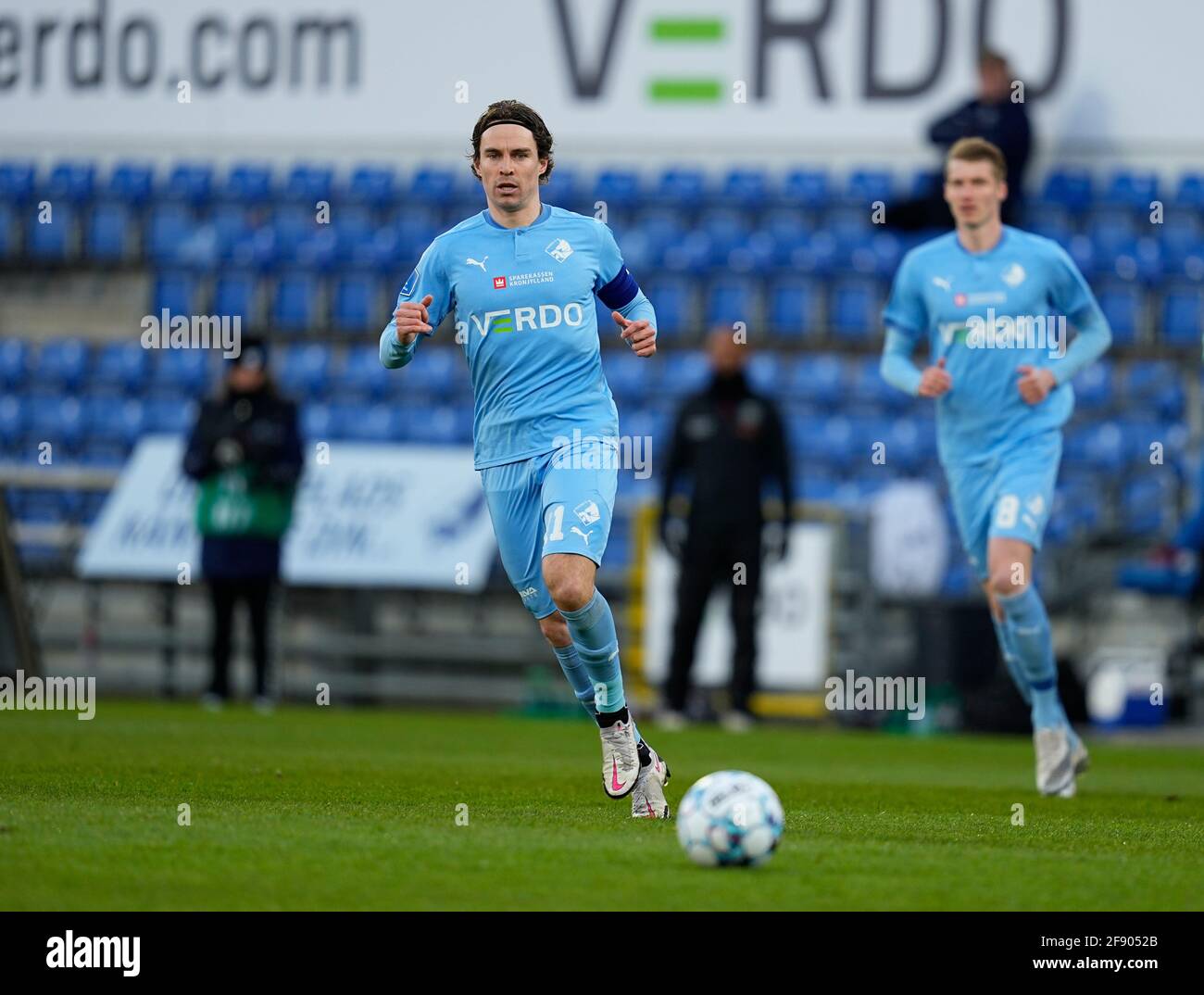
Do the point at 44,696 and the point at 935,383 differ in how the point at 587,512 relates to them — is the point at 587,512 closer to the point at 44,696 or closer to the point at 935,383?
the point at 935,383

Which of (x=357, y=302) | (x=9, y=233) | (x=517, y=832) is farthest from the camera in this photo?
(x=9, y=233)

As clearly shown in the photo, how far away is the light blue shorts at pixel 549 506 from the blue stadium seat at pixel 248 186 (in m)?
17.0

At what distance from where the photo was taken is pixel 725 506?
14.9 metres

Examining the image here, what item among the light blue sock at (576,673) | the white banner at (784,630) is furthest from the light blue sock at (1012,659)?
the white banner at (784,630)

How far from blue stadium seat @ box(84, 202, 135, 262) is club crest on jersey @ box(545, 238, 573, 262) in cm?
1716

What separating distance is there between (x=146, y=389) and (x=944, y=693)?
998 centimetres

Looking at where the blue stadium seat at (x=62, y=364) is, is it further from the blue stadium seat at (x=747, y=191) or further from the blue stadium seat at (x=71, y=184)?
the blue stadium seat at (x=747, y=191)

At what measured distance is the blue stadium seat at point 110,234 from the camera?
23.9 meters

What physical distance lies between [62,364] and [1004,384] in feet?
49.1

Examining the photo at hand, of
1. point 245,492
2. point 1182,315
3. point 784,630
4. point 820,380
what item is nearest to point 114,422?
point 245,492

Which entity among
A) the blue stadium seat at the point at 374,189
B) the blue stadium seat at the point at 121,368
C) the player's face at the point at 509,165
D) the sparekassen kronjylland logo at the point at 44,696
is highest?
the blue stadium seat at the point at 374,189

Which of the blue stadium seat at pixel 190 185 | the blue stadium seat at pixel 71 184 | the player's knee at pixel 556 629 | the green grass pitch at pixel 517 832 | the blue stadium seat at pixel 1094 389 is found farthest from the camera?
the blue stadium seat at pixel 71 184

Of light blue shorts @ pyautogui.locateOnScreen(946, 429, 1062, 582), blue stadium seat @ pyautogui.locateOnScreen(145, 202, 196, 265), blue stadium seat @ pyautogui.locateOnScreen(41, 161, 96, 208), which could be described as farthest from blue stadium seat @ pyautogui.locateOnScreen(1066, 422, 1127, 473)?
blue stadium seat @ pyautogui.locateOnScreen(41, 161, 96, 208)
